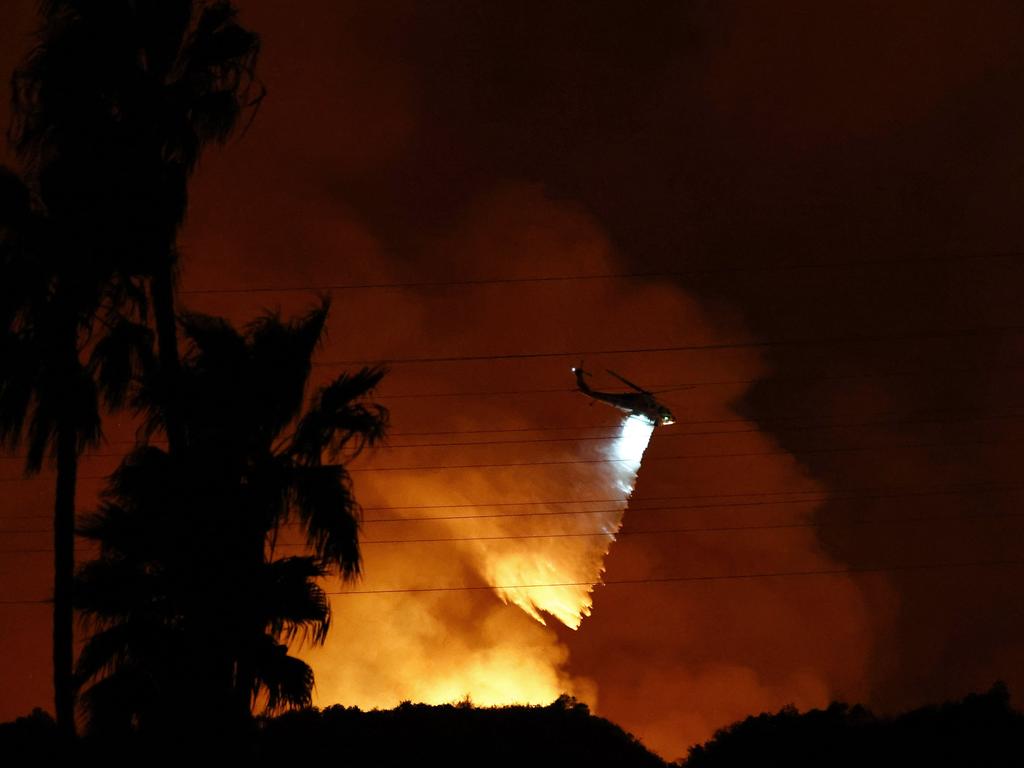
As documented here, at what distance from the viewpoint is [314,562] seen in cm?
1388

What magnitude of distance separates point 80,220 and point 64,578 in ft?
15.2

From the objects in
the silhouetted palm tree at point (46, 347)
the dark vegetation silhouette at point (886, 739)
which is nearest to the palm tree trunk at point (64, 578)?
the silhouetted palm tree at point (46, 347)

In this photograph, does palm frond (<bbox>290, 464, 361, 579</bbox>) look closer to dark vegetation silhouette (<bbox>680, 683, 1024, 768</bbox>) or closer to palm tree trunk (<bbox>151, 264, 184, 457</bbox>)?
palm tree trunk (<bbox>151, 264, 184, 457</bbox>)

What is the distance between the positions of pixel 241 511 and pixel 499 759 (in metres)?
8.26

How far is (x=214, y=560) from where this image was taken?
13.3m

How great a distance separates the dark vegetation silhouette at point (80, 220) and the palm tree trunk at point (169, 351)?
0.02 metres

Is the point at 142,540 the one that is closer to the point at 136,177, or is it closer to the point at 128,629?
the point at 128,629

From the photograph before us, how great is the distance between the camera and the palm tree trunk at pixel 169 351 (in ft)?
45.8

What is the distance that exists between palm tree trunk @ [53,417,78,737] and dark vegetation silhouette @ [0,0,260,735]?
0.05ft

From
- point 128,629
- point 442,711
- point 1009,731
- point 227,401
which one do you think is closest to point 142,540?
point 128,629

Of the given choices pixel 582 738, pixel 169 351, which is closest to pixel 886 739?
pixel 582 738

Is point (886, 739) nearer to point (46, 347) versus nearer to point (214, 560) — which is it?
point (214, 560)

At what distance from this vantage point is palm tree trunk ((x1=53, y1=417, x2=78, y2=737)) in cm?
1412

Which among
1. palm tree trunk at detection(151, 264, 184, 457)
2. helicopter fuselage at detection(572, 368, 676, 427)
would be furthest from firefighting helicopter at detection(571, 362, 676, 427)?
palm tree trunk at detection(151, 264, 184, 457)
